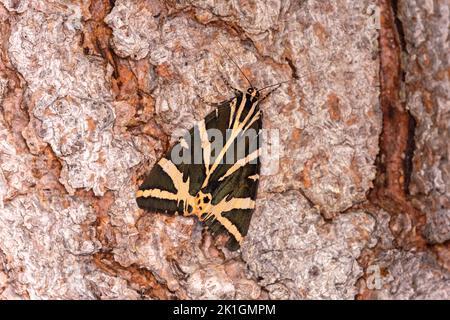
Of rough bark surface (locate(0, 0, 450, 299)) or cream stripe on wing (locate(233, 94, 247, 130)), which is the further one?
cream stripe on wing (locate(233, 94, 247, 130))

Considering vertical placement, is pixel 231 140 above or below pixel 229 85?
below

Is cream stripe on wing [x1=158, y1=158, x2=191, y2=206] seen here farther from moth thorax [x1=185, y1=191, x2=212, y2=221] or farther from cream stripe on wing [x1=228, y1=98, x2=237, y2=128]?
cream stripe on wing [x1=228, y1=98, x2=237, y2=128]

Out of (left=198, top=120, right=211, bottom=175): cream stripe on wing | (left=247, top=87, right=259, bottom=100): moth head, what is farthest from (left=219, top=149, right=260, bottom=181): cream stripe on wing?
(left=247, top=87, right=259, bottom=100): moth head

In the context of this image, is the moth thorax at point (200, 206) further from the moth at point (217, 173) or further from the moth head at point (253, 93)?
the moth head at point (253, 93)

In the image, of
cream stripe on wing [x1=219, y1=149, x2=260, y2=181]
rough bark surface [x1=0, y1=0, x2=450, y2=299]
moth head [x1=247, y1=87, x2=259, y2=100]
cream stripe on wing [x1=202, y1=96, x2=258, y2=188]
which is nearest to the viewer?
rough bark surface [x1=0, y1=0, x2=450, y2=299]

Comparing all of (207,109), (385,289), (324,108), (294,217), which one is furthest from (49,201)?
(385,289)

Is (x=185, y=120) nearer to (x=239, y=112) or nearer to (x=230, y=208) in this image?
(x=239, y=112)

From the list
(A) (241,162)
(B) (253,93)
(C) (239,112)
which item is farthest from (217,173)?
(B) (253,93)

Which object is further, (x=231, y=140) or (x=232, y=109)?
(x=231, y=140)
